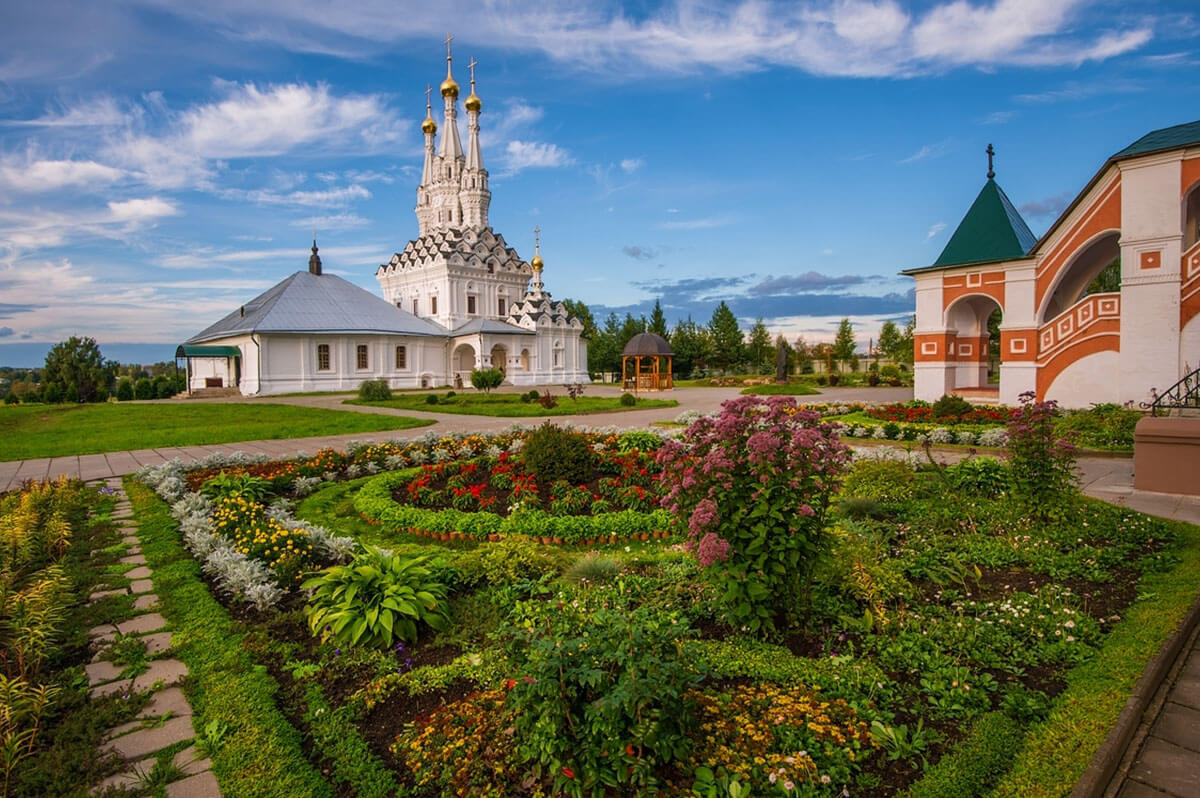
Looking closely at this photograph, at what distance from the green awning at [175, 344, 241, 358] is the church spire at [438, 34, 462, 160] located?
937 inches

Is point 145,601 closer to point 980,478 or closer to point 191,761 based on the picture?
point 191,761

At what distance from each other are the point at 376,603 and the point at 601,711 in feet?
6.75

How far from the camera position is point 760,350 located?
54594mm

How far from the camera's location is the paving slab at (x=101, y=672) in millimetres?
3227

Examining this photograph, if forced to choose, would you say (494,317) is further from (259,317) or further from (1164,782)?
(1164,782)

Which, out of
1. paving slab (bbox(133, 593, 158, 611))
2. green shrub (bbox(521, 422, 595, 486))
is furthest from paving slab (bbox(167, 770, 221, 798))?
green shrub (bbox(521, 422, 595, 486))

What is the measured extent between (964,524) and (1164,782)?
3.47m

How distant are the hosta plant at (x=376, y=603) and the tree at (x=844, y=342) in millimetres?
53697

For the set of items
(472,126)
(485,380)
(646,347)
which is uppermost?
(472,126)

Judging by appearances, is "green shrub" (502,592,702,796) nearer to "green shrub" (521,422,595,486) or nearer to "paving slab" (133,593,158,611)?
"paving slab" (133,593,158,611)

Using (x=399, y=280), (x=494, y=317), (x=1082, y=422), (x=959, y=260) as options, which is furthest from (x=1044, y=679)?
(x=399, y=280)

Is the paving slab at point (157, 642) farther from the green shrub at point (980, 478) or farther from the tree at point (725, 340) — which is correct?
the tree at point (725, 340)

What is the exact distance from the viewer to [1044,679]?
9.98 feet

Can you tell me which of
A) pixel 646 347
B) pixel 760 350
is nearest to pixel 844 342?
pixel 760 350
